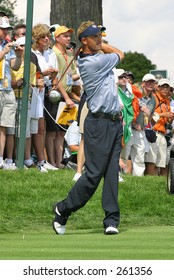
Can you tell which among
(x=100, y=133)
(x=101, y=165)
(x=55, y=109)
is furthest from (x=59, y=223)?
(x=55, y=109)

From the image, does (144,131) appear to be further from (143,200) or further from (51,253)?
(51,253)

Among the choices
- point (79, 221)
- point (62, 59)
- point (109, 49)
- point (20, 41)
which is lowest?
point (79, 221)

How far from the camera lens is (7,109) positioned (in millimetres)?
18391

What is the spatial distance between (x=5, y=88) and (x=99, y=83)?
5358mm

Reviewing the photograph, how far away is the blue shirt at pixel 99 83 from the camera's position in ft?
43.0

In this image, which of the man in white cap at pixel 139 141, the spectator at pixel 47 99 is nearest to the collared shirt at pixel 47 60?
the spectator at pixel 47 99

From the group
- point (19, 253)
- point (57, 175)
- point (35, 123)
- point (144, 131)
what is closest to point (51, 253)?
point (19, 253)

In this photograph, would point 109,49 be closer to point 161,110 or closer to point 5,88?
point 5,88

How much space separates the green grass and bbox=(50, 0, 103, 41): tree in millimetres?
5800

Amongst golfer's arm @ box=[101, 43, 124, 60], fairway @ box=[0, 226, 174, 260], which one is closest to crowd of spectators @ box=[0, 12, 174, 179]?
golfer's arm @ box=[101, 43, 124, 60]

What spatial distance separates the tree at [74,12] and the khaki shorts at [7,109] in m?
5.67

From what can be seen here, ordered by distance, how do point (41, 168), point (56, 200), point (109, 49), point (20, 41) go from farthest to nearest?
1. point (41, 168)
2. point (20, 41)
3. point (56, 200)
4. point (109, 49)

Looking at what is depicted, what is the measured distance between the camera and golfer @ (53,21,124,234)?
1313 centimetres
